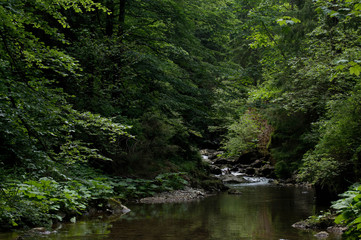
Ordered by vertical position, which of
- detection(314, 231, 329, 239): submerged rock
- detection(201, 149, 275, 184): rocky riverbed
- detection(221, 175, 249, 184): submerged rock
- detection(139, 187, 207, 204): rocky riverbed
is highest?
detection(201, 149, 275, 184): rocky riverbed

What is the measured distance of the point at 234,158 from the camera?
24688mm

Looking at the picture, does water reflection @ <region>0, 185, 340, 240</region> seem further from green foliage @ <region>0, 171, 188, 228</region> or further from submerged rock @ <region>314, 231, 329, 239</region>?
green foliage @ <region>0, 171, 188, 228</region>

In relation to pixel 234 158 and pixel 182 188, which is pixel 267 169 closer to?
pixel 234 158


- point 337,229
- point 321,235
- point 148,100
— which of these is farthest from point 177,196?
point 321,235

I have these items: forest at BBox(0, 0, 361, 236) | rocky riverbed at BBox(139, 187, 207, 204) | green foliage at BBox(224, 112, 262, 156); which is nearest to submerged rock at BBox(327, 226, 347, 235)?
forest at BBox(0, 0, 361, 236)

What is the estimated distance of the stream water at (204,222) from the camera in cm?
645

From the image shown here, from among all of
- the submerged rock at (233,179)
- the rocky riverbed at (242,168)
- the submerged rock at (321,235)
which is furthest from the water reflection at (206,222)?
the rocky riverbed at (242,168)

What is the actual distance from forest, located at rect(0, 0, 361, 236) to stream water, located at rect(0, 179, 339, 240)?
82 cm

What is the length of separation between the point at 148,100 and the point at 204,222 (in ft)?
23.0

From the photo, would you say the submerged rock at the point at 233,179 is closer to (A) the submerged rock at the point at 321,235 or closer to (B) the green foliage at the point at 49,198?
(B) the green foliage at the point at 49,198

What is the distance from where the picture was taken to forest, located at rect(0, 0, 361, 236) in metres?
6.86

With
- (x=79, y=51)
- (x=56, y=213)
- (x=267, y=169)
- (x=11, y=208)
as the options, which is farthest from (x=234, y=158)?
(x=11, y=208)

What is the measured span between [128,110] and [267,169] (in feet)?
32.9

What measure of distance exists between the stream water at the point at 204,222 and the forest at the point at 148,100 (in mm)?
822
